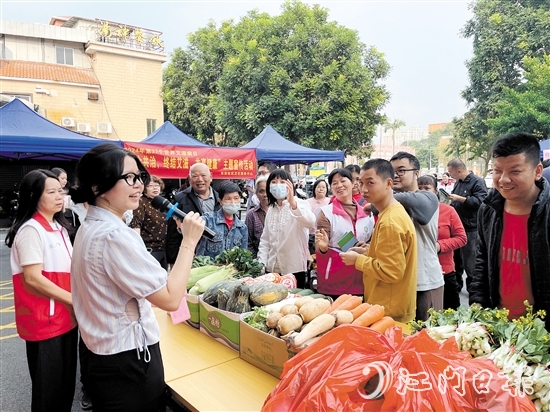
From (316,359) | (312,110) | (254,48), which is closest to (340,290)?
(316,359)

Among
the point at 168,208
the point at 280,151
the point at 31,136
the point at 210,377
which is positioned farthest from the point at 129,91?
the point at 210,377

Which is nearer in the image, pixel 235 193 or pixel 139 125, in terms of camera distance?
pixel 235 193

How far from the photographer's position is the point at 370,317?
5.20 feet

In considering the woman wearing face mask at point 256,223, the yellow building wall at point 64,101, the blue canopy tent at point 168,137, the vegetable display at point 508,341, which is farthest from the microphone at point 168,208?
the yellow building wall at point 64,101

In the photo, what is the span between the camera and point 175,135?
26.4ft

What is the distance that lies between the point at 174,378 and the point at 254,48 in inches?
497

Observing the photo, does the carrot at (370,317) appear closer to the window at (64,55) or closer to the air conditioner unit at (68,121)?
the air conditioner unit at (68,121)

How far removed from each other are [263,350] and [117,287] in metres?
0.66

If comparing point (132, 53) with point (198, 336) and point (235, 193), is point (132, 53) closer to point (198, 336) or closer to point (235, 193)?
point (235, 193)

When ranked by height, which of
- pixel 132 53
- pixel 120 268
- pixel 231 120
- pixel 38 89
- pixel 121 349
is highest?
pixel 132 53

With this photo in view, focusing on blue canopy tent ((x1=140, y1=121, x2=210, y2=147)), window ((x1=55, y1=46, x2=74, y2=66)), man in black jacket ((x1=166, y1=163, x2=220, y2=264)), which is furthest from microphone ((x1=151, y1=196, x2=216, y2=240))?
window ((x1=55, y1=46, x2=74, y2=66))

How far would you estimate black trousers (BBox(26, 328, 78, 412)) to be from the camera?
73.4 inches

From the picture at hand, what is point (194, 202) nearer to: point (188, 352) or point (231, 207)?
point (231, 207)

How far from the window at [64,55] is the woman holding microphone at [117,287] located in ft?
62.7
